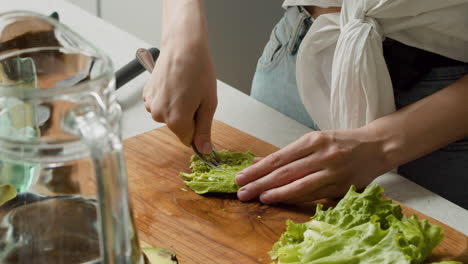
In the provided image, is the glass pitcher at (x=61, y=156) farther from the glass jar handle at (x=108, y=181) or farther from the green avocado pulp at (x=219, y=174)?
the green avocado pulp at (x=219, y=174)

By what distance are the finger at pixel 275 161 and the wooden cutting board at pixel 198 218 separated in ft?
0.14

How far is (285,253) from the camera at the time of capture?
103cm

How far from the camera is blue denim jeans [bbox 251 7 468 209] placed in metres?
1.39

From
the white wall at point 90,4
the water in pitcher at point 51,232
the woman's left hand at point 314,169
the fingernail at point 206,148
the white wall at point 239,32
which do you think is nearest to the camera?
the water in pitcher at point 51,232

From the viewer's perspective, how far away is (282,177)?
4.03 feet

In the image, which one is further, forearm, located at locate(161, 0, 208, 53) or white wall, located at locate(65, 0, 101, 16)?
white wall, located at locate(65, 0, 101, 16)

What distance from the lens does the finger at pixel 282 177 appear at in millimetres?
1224

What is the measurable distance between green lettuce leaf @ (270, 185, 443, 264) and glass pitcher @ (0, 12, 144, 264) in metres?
0.35

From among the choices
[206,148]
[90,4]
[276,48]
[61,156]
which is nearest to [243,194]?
[206,148]

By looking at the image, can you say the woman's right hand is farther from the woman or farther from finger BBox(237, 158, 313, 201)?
finger BBox(237, 158, 313, 201)

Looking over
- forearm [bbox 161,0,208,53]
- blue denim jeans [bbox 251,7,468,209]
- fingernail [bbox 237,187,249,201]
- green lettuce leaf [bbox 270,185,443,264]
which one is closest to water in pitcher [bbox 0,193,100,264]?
green lettuce leaf [bbox 270,185,443,264]

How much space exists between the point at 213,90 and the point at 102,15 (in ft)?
6.24

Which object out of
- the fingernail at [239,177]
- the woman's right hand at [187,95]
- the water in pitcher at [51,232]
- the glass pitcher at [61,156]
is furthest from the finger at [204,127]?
the water in pitcher at [51,232]

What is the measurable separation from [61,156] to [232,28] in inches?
82.8
